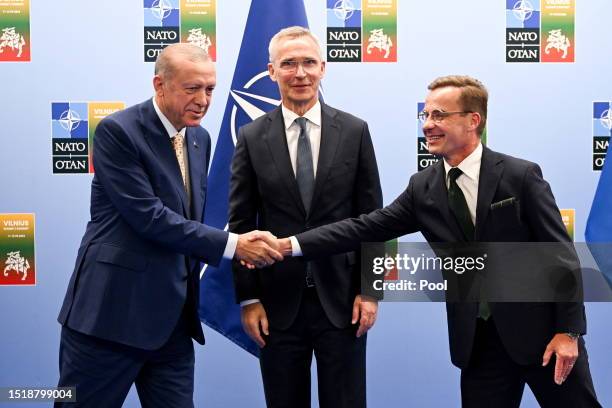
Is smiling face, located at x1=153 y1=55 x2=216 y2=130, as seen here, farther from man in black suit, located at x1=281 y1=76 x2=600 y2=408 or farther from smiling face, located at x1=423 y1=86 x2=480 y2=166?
smiling face, located at x1=423 y1=86 x2=480 y2=166

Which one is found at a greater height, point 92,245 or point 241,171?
point 241,171

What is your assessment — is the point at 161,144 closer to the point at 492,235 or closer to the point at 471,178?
the point at 471,178

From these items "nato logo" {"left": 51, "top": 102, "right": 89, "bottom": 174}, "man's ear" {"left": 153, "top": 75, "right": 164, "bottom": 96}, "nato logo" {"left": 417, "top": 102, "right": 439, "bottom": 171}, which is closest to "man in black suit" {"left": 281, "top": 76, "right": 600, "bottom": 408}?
"man's ear" {"left": 153, "top": 75, "right": 164, "bottom": 96}

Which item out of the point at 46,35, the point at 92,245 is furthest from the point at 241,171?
the point at 46,35

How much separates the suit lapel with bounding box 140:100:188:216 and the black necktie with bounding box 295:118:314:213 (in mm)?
469

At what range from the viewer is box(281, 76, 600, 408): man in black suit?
2.81m

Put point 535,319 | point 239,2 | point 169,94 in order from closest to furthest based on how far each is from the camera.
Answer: point 535,319 → point 169,94 → point 239,2

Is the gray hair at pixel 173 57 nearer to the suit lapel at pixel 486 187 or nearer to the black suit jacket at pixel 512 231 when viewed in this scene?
the black suit jacket at pixel 512 231

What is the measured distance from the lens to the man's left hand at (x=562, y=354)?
2.76 meters

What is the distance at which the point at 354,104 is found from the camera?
475 centimetres

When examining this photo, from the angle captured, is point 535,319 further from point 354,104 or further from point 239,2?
point 239,2

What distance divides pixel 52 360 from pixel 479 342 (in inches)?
115

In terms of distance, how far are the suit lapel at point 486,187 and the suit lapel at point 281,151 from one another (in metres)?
0.71

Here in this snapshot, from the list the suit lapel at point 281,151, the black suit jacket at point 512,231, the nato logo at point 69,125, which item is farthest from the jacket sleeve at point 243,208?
the nato logo at point 69,125
